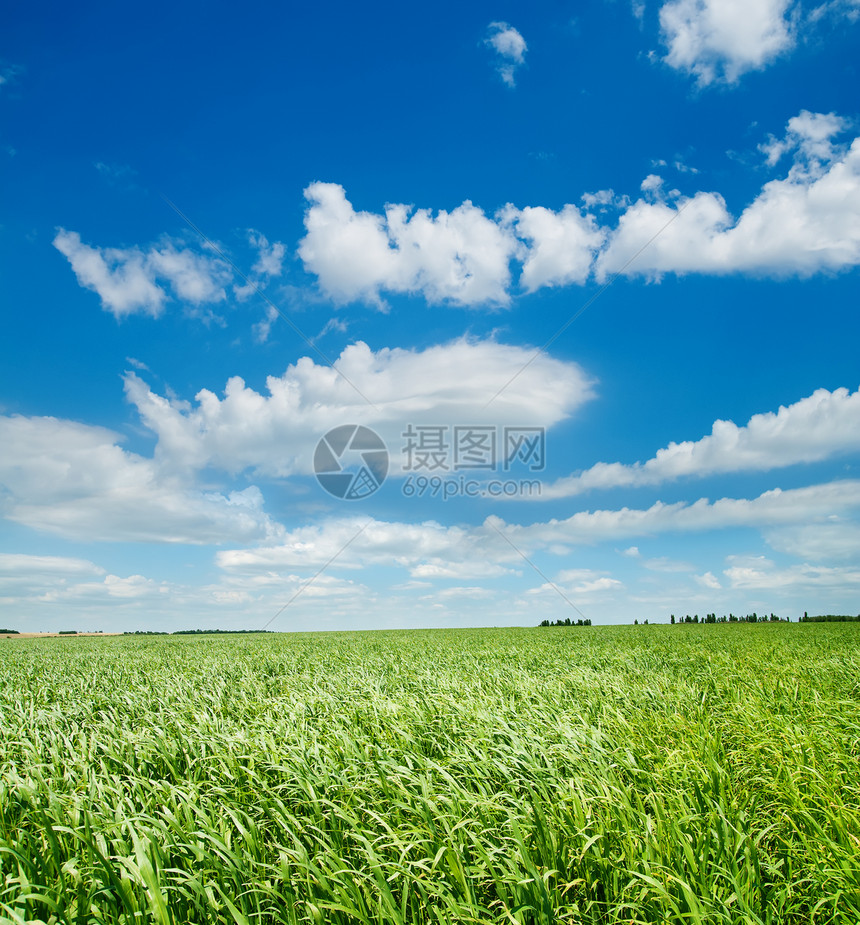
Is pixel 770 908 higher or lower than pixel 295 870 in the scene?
higher

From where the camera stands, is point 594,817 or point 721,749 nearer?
point 594,817

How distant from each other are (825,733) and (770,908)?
3.91m

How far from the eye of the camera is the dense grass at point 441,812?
2984 mm

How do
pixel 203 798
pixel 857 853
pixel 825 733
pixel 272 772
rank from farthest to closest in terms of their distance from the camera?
pixel 825 733 → pixel 272 772 → pixel 203 798 → pixel 857 853

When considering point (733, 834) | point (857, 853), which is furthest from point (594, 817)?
point (857, 853)

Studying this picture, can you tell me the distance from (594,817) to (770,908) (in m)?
1.19

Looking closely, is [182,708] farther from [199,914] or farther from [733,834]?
[733,834]

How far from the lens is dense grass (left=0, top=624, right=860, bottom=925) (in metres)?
2.98

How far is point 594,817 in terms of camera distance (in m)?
3.83

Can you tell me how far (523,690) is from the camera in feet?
25.9

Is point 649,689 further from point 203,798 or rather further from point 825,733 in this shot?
point 203,798

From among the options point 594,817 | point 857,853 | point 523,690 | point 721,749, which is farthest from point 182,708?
point 857,853

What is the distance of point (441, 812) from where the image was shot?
3.85 metres

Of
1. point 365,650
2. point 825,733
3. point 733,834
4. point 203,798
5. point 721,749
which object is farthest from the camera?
point 365,650
